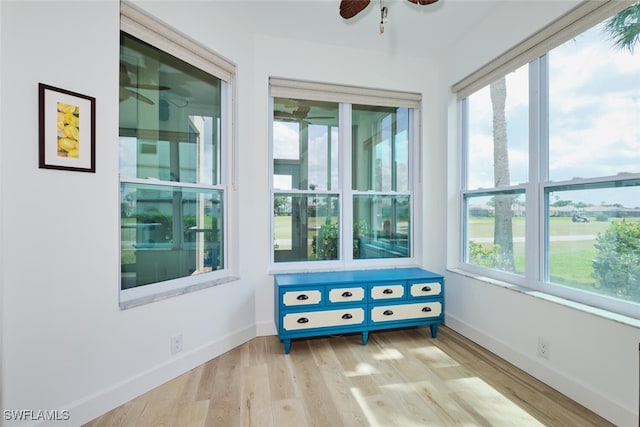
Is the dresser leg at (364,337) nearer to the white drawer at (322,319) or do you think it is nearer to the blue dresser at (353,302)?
the blue dresser at (353,302)

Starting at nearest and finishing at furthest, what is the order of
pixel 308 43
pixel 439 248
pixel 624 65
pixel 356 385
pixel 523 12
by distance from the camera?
pixel 624 65, pixel 356 385, pixel 523 12, pixel 308 43, pixel 439 248

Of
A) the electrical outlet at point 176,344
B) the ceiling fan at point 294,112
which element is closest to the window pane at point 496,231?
the ceiling fan at point 294,112

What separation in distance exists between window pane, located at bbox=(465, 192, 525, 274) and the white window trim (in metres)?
2.32

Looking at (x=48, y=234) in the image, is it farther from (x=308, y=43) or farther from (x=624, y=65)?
(x=624, y=65)

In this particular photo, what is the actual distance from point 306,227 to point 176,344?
5.09 ft

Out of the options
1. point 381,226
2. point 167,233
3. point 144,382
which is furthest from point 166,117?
point 381,226

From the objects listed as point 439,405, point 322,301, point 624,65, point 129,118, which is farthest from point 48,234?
point 624,65

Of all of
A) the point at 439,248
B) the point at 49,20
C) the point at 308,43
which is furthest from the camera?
the point at 439,248

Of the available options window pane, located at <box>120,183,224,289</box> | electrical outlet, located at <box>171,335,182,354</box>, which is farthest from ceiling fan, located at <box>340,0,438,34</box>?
electrical outlet, located at <box>171,335,182,354</box>

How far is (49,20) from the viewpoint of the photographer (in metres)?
1.56

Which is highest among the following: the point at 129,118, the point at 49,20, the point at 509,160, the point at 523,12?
the point at 523,12

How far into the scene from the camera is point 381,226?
336cm

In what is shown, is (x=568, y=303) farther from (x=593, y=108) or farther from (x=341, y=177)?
(x=341, y=177)

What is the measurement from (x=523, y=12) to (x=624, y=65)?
2.77ft
